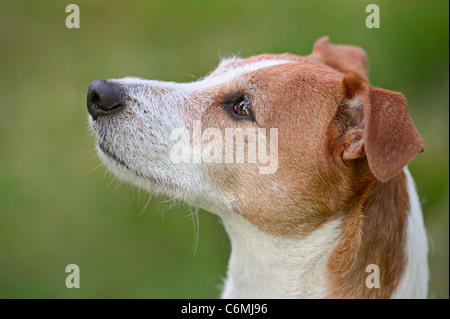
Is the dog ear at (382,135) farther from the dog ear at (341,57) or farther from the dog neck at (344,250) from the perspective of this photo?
the dog ear at (341,57)

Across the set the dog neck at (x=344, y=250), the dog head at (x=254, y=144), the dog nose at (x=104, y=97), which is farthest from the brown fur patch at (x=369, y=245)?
the dog nose at (x=104, y=97)

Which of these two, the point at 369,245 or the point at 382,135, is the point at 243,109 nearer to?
the point at 382,135

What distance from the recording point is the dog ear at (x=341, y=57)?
4.21 meters

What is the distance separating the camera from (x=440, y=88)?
24.5 feet

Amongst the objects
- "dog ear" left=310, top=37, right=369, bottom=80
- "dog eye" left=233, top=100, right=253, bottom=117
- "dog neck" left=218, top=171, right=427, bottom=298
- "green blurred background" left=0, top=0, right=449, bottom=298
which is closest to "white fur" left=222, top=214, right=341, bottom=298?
"dog neck" left=218, top=171, right=427, bottom=298

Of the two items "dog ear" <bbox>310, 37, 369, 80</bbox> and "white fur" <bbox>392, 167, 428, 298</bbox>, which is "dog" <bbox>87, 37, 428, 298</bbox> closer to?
"white fur" <bbox>392, 167, 428, 298</bbox>

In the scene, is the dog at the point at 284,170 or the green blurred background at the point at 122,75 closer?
the dog at the point at 284,170

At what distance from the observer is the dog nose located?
352 centimetres

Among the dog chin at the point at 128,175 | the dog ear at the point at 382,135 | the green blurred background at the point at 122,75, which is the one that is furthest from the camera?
the green blurred background at the point at 122,75

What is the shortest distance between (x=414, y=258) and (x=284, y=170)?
3.42 feet

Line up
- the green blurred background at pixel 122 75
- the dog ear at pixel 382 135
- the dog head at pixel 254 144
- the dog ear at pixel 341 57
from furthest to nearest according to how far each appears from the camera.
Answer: the green blurred background at pixel 122 75 < the dog ear at pixel 341 57 < the dog head at pixel 254 144 < the dog ear at pixel 382 135

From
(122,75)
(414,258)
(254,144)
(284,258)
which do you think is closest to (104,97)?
(254,144)
